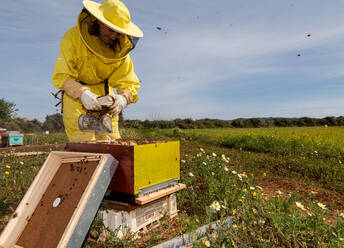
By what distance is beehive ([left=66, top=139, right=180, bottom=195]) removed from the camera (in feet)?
6.82

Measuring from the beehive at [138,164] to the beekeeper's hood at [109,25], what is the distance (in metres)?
1.14

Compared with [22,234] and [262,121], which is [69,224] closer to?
[22,234]

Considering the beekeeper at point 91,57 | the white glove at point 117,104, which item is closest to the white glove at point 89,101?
the beekeeper at point 91,57

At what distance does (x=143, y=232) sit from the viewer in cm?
229

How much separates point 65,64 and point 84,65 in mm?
216

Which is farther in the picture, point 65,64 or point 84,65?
point 84,65

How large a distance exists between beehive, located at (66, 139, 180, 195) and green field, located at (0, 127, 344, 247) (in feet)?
1.41

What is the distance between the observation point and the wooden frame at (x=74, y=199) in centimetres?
160

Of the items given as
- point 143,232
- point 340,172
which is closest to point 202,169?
point 143,232

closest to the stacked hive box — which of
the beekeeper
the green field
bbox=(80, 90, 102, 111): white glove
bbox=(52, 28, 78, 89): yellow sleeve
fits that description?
the green field

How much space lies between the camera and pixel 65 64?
Result: 2783 mm

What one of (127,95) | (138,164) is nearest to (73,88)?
(127,95)

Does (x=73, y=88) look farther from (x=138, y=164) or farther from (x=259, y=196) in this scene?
(x=259, y=196)

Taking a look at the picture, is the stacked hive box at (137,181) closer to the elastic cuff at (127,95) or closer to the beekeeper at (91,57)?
the beekeeper at (91,57)
